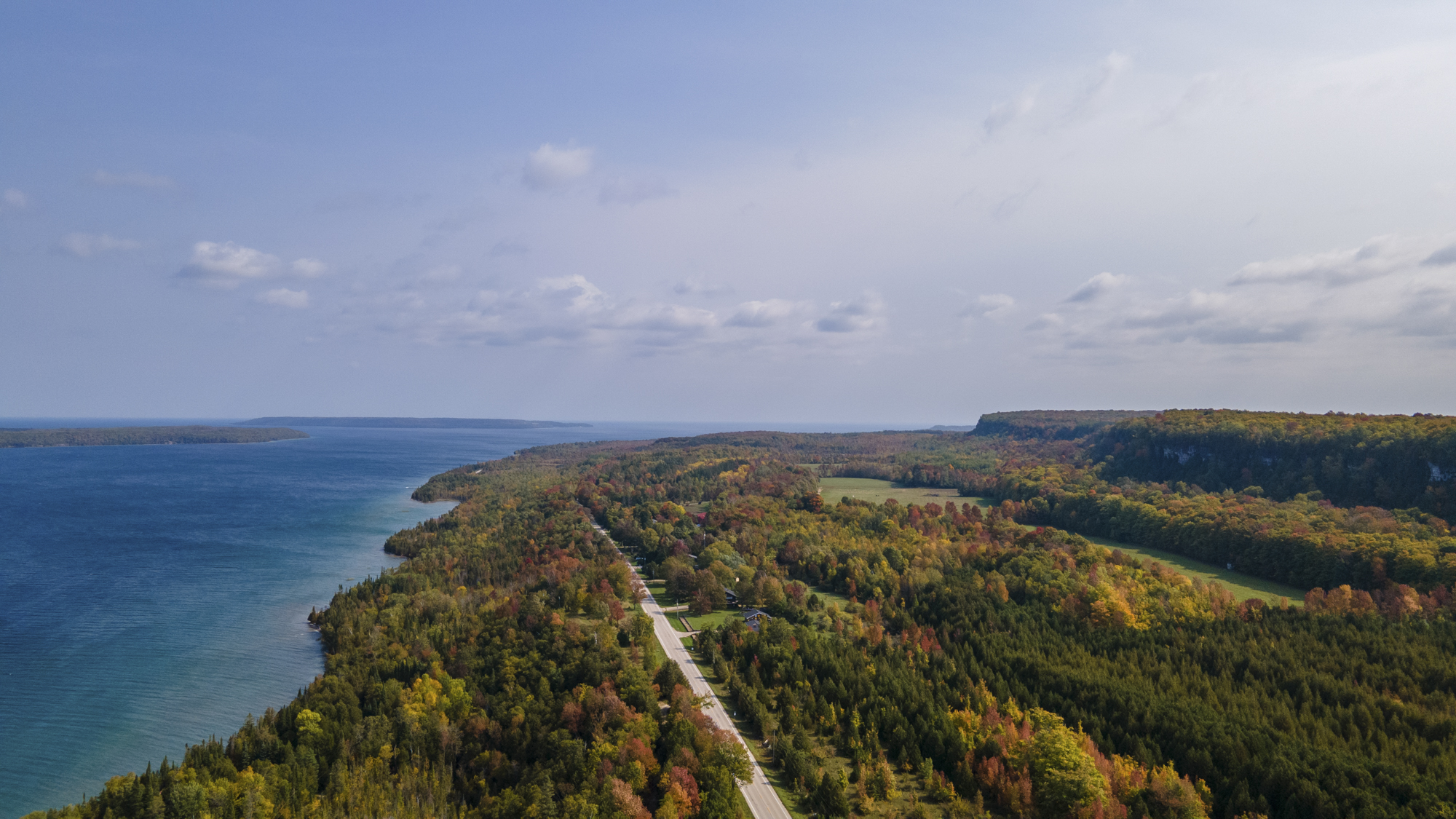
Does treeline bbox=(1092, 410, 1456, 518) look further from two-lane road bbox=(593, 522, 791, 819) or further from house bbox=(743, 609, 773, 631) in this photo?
two-lane road bbox=(593, 522, 791, 819)

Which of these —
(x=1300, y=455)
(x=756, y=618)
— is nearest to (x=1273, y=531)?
(x=1300, y=455)

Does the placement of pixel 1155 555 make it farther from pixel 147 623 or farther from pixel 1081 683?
pixel 147 623

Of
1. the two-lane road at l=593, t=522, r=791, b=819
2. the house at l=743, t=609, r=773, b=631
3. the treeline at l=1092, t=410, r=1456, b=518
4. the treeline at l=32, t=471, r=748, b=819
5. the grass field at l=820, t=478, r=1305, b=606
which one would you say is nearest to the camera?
the treeline at l=32, t=471, r=748, b=819

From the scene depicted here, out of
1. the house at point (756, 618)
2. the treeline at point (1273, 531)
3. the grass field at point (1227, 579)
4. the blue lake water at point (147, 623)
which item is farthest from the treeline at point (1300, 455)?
the blue lake water at point (147, 623)

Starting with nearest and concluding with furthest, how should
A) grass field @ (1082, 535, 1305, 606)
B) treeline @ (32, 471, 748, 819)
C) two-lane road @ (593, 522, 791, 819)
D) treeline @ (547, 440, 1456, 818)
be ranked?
1. treeline @ (547, 440, 1456, 818)
2. treeline @ (32, 471, 748, 819)
3. two-lane road @ (593, 522, 791, 819)
4. grass field @ (1082, 535, 1305, 606)

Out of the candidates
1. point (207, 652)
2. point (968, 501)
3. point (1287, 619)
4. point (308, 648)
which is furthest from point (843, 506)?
point (207, 652)

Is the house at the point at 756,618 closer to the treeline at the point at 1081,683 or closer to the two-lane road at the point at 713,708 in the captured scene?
the treeline at the point at 1081,683

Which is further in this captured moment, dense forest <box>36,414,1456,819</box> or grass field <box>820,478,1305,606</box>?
grass field <box>820,478,1305,606</box>

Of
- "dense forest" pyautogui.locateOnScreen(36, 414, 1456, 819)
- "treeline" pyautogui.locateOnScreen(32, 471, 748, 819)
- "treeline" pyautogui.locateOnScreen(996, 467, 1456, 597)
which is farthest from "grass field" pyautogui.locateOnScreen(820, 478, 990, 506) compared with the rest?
"treeline" pyautogui.locateOnScreen(32, 471, 748, 819)
